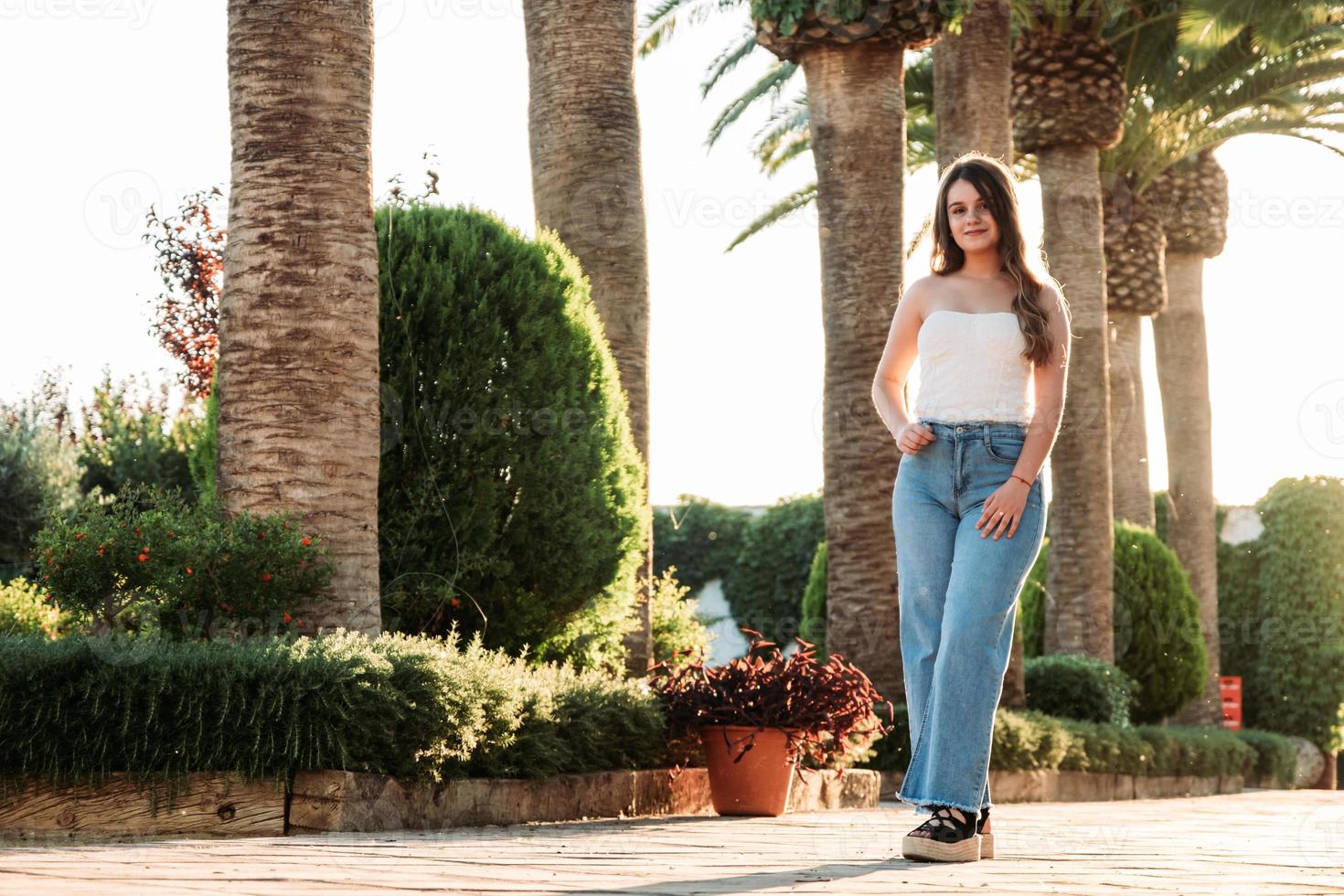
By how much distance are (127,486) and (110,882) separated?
4019mm

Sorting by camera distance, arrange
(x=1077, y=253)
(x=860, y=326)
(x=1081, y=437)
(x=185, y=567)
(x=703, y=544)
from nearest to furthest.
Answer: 1. (x=185, y=567)
2. (x=860, y=326)
3. (x=1081, y=437)
4. (x=1077, y=253)
5. (x=703, y=544)

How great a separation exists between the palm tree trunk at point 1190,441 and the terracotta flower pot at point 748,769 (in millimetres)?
15624

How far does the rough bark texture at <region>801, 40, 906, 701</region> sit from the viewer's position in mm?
11242

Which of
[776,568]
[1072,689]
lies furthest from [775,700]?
[776,568]

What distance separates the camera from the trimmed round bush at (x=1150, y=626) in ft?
61.1

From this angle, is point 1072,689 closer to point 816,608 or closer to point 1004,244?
point 816,608

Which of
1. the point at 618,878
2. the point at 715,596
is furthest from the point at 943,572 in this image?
the point at 715,596

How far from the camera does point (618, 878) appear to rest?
3.81 meters

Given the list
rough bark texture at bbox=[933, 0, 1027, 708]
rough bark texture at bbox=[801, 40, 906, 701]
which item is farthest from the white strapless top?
rough bark texture at bbox=[933, 0, 1027, 708]

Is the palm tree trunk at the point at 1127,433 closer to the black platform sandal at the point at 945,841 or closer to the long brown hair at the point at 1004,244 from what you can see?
the long brown hair at the point at 1004,244

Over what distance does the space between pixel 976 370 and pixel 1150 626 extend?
48.4ft

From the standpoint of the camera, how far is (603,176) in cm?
959

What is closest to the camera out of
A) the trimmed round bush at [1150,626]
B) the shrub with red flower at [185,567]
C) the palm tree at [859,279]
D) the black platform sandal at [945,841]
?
the black platform sandal at [945,841]

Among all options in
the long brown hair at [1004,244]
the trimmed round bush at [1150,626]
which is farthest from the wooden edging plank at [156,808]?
the trimmed round bush at [1150,626]
